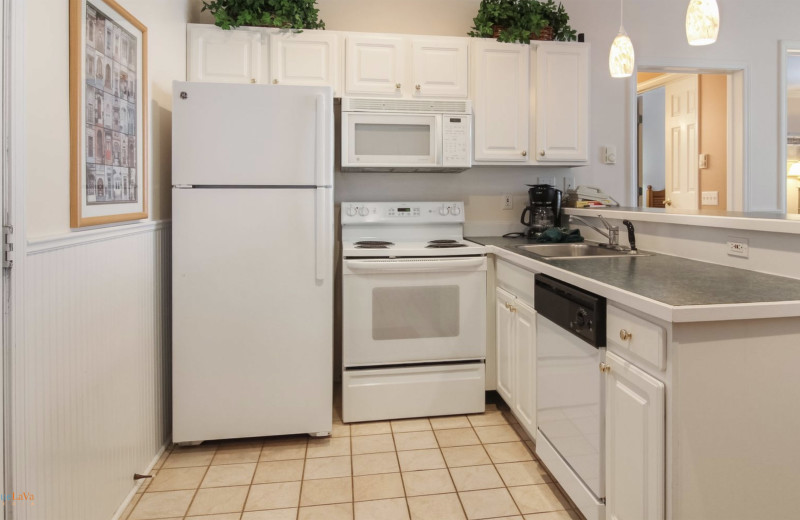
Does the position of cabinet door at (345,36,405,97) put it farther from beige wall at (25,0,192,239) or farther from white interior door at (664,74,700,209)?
white interior door at (664,74,700,209)

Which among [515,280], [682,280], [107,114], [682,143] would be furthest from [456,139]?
[682,143]

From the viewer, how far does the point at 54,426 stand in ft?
4.64

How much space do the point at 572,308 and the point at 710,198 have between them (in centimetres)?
297

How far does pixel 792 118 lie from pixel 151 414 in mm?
7989

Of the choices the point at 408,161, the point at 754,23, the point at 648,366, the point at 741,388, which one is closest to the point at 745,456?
the point at 741,388

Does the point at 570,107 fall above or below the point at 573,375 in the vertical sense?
above

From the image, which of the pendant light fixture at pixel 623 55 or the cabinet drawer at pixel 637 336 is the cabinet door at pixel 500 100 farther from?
the cabinet drawer at pixel 637 336

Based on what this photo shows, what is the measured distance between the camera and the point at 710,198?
13.1ft

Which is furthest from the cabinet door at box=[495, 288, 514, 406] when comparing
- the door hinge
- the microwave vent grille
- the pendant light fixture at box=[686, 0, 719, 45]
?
the door hinge

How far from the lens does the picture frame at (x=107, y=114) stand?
4.98 ft

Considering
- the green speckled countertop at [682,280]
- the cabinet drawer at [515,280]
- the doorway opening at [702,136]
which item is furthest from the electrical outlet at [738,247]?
the doorway opening at [702,136]

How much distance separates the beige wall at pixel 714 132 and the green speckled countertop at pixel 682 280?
2.15 m

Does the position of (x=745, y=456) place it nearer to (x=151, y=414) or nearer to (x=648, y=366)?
(x=648, y=366)

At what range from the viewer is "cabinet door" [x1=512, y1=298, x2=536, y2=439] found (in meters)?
2.21
